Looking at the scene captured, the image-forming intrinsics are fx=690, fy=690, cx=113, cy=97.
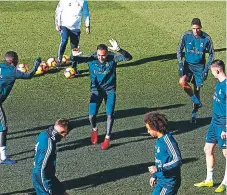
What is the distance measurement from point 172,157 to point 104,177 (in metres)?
2.92

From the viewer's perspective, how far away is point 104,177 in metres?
13.3

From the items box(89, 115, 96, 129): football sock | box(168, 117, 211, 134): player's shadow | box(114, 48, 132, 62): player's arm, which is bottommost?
box(168, 117, 211, 134): player's shadow

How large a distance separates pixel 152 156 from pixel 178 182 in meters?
3.43

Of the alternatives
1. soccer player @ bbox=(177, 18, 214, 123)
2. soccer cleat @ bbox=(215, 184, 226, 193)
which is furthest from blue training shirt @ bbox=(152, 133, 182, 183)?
soccer player @ bbox=(177, 18, 214, 123)

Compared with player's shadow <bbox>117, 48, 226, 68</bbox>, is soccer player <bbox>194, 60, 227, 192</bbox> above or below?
above

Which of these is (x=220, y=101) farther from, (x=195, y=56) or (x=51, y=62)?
(x=51, y=62)

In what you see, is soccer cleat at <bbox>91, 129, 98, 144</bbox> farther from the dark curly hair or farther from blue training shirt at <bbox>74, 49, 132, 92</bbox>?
the dark curly hair

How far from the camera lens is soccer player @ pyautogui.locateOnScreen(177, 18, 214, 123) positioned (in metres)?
16.2

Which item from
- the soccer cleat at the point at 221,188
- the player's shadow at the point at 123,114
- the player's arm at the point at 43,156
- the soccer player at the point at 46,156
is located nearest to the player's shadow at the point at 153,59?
the player's shadow at the point at 123,114

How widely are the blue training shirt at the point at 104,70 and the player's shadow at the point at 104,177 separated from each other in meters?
1.93

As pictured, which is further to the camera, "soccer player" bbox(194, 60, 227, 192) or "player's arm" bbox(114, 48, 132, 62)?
"player's arm" bbox(114, 48, 132, 62)

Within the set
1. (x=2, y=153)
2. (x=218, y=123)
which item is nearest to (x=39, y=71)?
(x=2, y=153)

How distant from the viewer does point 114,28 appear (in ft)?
88.9

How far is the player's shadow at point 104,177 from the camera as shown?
42.4ft
